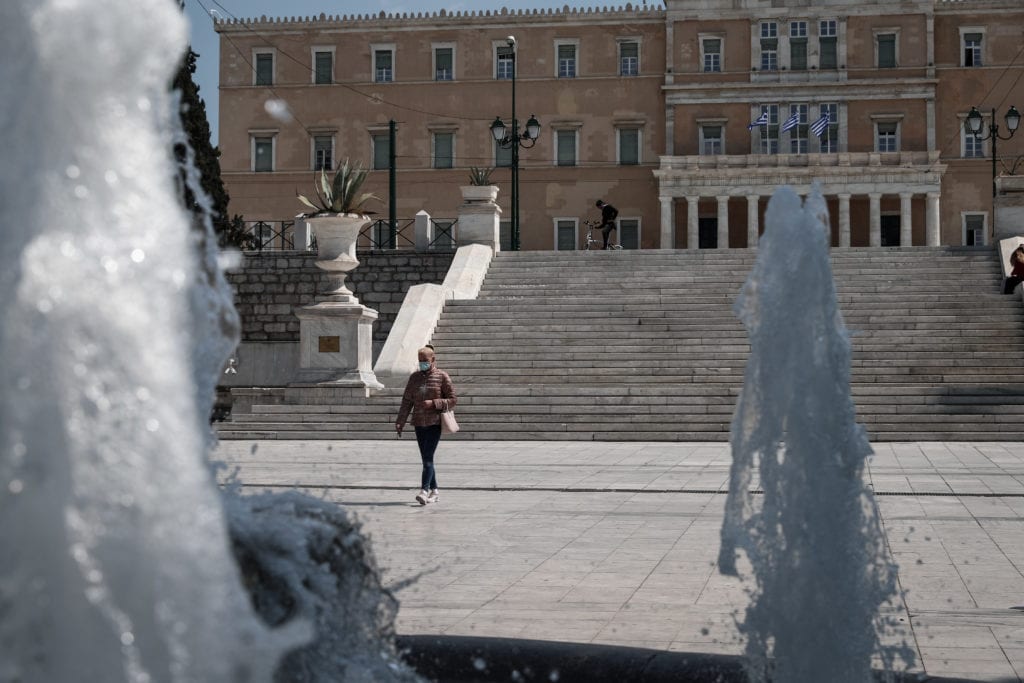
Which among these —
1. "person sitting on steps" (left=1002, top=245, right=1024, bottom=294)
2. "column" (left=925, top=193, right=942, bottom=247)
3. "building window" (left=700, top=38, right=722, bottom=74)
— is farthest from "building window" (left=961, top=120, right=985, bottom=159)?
"person sitting on steps" (left=1002, top=245, right=1024, bottom=294)

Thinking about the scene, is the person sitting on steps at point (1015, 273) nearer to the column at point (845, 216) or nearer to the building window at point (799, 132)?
the column at point (845, 216)

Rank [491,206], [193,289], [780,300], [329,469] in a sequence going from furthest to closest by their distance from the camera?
1. [491,206]
2. [329,469]
3. [780,300]
4. [193,289]

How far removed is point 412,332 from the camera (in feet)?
75.9

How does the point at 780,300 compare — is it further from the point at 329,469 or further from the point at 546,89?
the point at 546,89

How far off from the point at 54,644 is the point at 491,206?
27.0 metres

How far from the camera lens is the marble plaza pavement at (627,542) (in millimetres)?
6289

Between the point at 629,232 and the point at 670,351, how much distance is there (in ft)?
97.9

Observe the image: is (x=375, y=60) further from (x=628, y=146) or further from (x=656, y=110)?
(x=656, y=110)

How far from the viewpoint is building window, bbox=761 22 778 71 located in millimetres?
52312

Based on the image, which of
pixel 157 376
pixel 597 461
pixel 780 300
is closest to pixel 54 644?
pixel 157 376

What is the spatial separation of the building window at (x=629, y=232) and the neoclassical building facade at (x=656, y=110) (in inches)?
2.0

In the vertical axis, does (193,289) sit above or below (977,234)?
below

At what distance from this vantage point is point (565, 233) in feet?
174

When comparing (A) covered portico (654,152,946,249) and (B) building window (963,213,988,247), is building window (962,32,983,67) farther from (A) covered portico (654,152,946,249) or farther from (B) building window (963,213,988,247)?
(B) building window (963,213,988,247)
